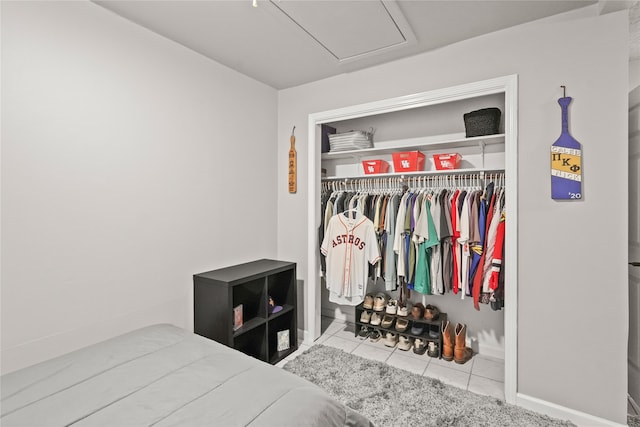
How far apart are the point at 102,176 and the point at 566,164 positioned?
2.85 metres

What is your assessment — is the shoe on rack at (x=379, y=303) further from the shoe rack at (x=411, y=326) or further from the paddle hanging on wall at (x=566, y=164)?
the paddle hanging on wall at (x=566, y=164)

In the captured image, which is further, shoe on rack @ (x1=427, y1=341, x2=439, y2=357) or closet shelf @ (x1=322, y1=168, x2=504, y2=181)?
shoe on rack @ (x1=427, y1=341, x2=439, y2=357)

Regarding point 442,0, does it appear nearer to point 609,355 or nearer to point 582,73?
point 582,73

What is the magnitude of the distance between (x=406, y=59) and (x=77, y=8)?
2.26m

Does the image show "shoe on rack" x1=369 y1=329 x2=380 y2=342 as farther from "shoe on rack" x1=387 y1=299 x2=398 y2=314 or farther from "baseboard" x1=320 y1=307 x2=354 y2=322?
"baseboard" x1=320 y1=307 x2=354 y2=322

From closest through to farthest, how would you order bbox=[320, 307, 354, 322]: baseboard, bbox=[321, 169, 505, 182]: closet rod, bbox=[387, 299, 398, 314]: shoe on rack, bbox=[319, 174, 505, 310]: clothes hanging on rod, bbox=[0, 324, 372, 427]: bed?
bbox=[0, 324, 372, 427]: bed → bbox=[319, 174, 505, 310]: clothes hanging on rod → bbox=[321, 169, 505, 182]: closet rod → bbox=[387, 299, 398, 314]: shoe on rack → bbox=[320, 307, 354, 322]: baseboard

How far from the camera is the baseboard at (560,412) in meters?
1.89

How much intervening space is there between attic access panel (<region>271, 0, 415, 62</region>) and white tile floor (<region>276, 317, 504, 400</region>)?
2551 millimetres

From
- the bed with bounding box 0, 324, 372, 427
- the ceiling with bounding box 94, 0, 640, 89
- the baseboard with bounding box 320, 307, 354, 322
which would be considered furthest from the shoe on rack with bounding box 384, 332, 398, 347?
the ceiling with bounding box 94, 0, 640, 89

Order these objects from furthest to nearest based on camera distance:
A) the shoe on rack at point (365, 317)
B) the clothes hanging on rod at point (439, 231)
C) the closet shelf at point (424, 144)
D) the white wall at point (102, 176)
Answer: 1. the shoe on rack at point (365, 317)
2. the closet shelf at point (424, 144)
3. the clothes hanging on rod at point (439, 231)
4. the white wall at point (102, 176)

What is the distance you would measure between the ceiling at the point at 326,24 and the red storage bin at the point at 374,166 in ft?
2.86

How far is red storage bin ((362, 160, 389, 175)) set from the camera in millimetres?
3049

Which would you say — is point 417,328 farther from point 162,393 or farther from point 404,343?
point 162,393

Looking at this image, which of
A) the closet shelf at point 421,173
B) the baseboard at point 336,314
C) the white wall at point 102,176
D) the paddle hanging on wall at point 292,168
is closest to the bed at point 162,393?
the white wall at point 102,176
